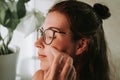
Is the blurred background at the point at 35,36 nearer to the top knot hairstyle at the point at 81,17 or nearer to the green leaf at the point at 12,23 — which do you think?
the green leaf at the point at 12,23

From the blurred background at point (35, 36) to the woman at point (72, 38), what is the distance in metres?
0.32

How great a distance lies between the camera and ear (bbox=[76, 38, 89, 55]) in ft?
2.36

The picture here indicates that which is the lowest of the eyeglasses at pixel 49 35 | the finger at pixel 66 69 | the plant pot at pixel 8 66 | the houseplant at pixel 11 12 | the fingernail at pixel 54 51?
the plant pot at pixel 8 66

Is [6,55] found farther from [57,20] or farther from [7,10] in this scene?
[57,20]

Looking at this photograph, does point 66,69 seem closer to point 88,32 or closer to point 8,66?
point 88,32

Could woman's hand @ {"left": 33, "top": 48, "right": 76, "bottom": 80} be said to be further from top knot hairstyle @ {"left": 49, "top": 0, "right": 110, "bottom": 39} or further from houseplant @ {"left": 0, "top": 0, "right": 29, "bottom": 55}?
houseplant @ {"left": 0, "top": 0, "right": 29, "bottom": 55}

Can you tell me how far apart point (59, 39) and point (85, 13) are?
4.5 inches

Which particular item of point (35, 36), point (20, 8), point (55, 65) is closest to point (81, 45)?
point (55, 65)

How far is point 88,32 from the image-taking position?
0.72 m

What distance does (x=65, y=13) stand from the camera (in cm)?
72

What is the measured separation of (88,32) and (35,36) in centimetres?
49

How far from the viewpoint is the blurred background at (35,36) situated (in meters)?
1.08

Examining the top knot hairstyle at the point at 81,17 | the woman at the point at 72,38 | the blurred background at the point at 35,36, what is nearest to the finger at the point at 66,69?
the woman at the point at 72,38

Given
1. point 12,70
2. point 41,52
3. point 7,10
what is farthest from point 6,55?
point 41,52
